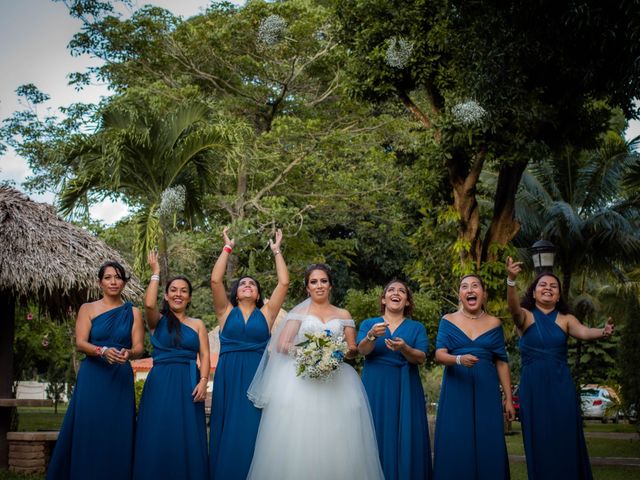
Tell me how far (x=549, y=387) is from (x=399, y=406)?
1352 millimetres

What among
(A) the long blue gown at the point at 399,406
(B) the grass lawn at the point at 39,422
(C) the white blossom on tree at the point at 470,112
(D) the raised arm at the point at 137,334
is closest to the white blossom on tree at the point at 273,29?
(C) the white blossom on tree at the point at 470,112

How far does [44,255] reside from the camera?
10.9 metres

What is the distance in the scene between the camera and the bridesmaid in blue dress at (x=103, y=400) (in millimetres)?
7141

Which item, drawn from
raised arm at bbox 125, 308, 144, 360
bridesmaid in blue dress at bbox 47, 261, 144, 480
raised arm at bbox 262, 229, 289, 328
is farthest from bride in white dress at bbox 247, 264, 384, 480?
bridesmaid in blue dress at bbox 47, 261, 144, 480

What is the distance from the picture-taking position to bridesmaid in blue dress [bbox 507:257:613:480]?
280 inches

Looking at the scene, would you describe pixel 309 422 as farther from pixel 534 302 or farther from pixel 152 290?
pixel 534 302

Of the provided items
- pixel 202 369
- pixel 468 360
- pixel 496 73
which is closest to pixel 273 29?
pixel 496 73

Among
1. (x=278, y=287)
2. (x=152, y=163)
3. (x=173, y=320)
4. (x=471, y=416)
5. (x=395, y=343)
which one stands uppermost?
(x=152, y=163)

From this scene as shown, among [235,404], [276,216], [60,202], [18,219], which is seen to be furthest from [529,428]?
[276,216]

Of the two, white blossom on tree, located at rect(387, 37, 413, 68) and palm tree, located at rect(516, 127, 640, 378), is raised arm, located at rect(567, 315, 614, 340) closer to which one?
white blossom on tree, located at rect(387, 37, 413, 68)

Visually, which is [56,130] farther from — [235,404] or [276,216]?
[235,404]

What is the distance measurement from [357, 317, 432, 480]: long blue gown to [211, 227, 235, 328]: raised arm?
4.45 feet

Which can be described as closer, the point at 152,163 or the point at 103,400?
the point at 103,400

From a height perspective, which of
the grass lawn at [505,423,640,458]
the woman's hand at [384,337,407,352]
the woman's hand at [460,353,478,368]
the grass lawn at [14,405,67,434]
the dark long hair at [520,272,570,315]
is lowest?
the grass lawn at [505,423,640,458]
